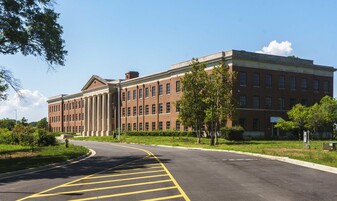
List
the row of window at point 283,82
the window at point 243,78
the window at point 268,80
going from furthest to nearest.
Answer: the window at point 268,80
the row of window at point 283,82
the window at point 243,78

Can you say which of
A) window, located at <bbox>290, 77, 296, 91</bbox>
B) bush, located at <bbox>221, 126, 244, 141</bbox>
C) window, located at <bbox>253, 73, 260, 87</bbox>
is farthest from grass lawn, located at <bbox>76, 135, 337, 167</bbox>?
window, located at <bbox>290, 77, 296, 91</bbox>

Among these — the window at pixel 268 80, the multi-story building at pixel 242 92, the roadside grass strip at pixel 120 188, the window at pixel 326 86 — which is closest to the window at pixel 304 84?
the multi-story building at pixel 242 92

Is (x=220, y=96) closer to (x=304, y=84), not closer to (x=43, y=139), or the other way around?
(x=43, y=139)

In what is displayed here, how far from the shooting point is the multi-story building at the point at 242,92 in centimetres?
6041

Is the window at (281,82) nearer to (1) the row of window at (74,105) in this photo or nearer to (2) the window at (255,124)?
(2) the window at (255,124)

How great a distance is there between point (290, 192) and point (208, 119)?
111 feet

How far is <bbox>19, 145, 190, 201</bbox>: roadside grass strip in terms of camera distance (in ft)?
36.8

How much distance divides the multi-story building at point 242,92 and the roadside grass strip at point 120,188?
32.0m

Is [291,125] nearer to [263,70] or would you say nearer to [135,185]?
[263,70]

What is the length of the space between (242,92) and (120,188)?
1943 inches

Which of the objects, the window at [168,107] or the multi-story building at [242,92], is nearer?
the multi-story building at [242,92]

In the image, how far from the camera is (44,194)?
11945 millimetres

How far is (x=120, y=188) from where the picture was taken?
12.8 m

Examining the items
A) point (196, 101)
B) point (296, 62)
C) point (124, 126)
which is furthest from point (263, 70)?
point (124, 126)
